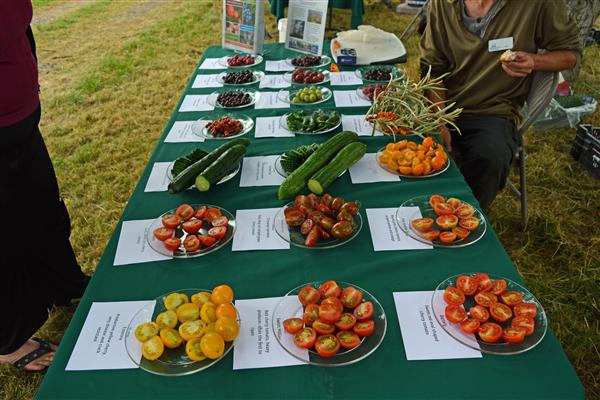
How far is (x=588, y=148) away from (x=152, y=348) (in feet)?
Result: 11.7

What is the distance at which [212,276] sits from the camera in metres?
1.35

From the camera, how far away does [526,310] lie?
1.13 metres

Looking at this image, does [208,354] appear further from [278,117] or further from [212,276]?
[278,117]

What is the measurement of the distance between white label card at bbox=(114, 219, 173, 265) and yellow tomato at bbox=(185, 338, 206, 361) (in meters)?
0.41

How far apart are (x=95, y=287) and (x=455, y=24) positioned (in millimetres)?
2256

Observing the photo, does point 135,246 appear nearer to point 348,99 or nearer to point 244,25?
point 348,99

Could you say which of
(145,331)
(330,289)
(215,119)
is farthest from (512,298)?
(215,119)

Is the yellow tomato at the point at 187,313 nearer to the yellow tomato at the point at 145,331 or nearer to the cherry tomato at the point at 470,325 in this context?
the yellow tomato at the point at 145,331

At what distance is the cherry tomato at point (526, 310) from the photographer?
1127 millimetres

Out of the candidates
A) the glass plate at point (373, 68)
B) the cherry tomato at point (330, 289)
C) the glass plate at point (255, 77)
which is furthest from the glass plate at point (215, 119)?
the cherry tomato at point (330, 289)

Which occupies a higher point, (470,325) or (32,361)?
(470,325)

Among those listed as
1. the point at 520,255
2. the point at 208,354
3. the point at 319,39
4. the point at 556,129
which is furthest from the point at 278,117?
the point at 556,129

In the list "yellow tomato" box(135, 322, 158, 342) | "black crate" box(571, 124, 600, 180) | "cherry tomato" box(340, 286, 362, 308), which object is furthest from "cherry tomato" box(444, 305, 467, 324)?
"black crate" box(571, 124, 600, 180)

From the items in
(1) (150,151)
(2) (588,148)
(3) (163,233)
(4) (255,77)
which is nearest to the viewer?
(3) (163,233)
